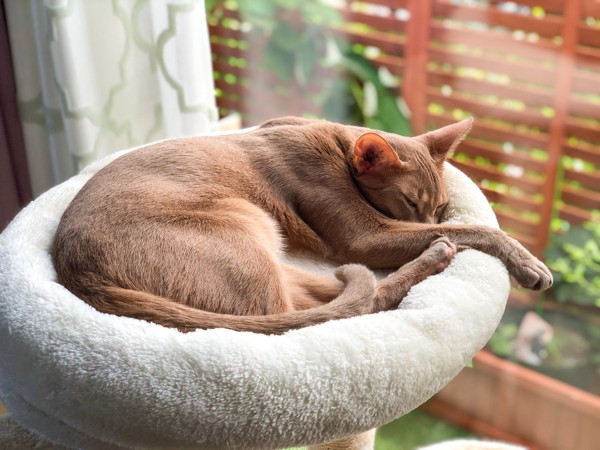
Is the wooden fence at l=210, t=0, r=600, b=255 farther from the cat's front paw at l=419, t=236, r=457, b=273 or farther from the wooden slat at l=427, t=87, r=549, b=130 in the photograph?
the cat's front paw at l=419, t=236, r=457, b=273

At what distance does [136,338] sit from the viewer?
0.91m

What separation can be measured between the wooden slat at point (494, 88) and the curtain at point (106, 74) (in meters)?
0.65

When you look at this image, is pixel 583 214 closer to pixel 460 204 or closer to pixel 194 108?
pixel 460 204

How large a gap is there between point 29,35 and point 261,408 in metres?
1.45

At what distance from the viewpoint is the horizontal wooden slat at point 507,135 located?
188 centimetres

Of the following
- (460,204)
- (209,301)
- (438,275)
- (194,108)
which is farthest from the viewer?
(194,108)

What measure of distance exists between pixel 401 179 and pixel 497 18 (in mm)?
797

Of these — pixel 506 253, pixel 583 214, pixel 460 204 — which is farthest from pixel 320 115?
pixel 506 253

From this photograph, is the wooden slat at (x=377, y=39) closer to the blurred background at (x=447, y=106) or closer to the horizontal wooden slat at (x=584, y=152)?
the blurred background at (x=447, y=106)

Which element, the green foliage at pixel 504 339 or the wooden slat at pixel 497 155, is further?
the green foliage at pixel 504 339

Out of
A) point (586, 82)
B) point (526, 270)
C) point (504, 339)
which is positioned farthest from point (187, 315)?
point (504, 339)

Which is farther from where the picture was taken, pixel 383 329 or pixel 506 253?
pixel 506 253

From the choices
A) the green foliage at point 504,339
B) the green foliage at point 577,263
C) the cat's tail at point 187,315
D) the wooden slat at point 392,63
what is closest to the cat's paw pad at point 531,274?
the cat's tail at point 187,315

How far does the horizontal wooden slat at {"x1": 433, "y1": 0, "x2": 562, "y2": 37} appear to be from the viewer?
1.75m
